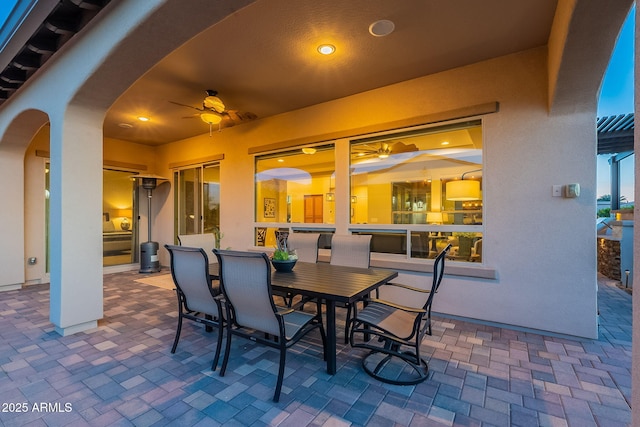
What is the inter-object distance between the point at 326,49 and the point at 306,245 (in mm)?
2273

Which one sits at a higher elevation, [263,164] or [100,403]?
[263,164]

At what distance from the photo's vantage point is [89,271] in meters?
3.11

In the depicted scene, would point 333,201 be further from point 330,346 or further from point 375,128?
point 330,346

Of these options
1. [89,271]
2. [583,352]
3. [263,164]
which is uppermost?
[263,164]

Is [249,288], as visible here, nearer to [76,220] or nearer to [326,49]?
[76,220]

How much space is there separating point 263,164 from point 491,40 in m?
3.83

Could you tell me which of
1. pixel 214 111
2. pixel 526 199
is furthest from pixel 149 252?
pixel 526 199

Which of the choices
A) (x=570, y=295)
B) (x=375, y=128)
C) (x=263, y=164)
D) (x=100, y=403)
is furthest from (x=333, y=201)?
(x=100, y=403)

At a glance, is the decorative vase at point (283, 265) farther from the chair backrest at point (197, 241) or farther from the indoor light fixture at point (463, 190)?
the indoor light fixture at point (463, 190)

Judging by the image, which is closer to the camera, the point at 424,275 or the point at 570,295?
the point at 570,295

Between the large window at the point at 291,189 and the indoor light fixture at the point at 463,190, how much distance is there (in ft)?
6.25

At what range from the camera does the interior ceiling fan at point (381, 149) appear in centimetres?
414

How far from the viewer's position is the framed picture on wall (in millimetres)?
5438

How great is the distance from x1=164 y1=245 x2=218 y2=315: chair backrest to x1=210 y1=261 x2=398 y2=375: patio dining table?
31 cm
